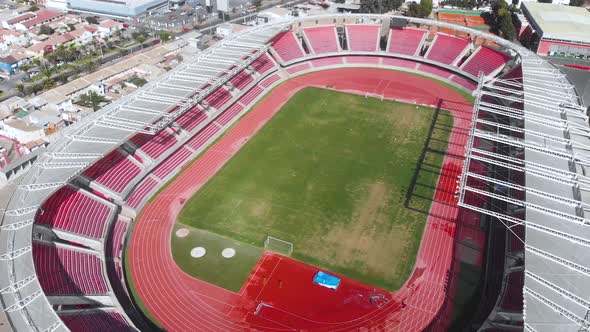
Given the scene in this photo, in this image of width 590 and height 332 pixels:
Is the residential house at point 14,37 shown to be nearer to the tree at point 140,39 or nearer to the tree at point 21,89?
the tree at point 140,39

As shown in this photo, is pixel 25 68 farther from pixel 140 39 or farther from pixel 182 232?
pixel 182 232

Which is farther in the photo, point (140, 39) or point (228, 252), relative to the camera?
point (140, 39)

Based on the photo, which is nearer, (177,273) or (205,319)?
(205,319)

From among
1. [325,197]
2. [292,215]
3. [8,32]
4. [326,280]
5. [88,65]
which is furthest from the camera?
[8,32]

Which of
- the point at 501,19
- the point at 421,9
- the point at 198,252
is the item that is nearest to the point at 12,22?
the point at 198,252

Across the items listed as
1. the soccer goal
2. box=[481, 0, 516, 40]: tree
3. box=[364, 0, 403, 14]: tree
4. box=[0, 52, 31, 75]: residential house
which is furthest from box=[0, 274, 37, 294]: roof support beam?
box=[481, 0, 516, 40]: tree

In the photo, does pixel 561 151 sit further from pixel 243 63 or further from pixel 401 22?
pixel 401 22

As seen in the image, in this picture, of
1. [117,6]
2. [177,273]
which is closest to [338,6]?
[117,6]
